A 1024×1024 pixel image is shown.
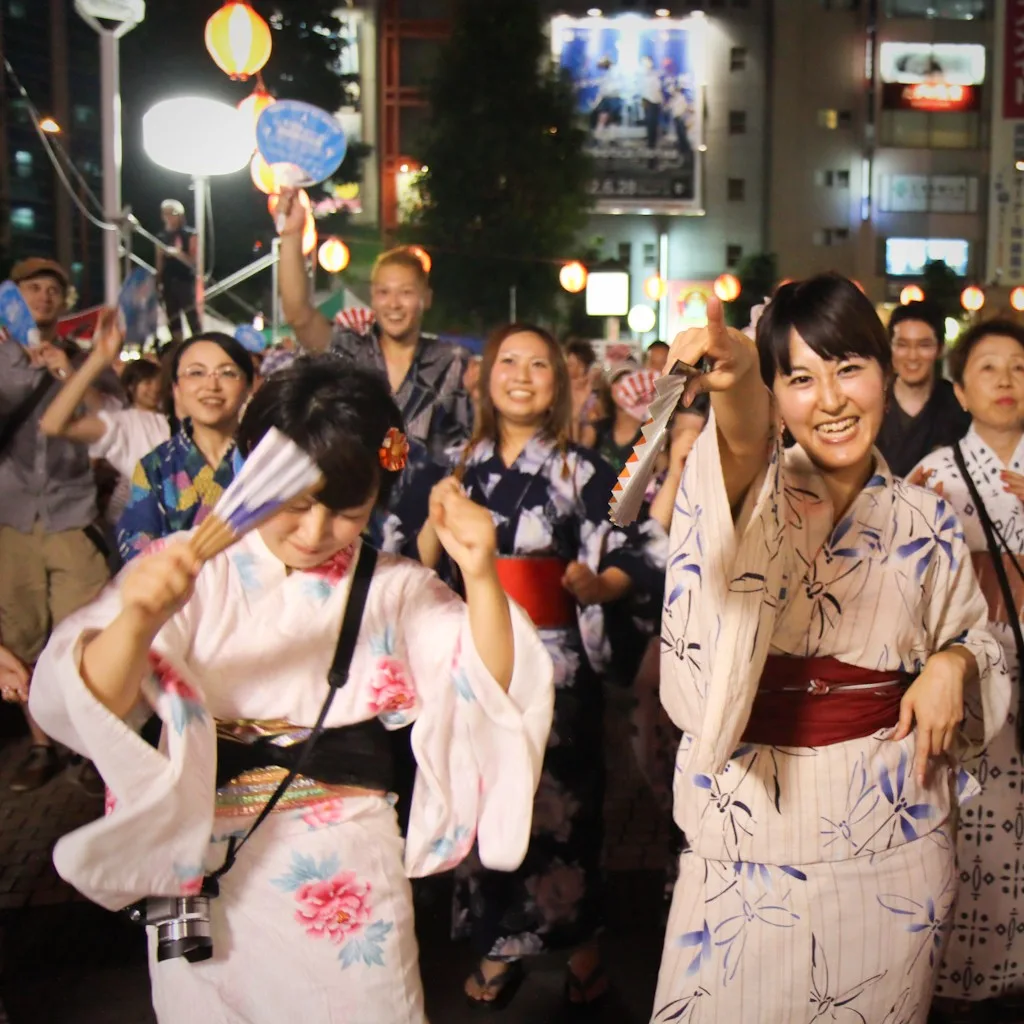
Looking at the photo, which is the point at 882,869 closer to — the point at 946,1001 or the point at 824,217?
the point at 946,1001

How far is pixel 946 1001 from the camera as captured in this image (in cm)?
339

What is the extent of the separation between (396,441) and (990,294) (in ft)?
110

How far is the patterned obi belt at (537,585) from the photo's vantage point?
350cm

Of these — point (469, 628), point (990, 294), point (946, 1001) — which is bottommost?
point (946, 1001)

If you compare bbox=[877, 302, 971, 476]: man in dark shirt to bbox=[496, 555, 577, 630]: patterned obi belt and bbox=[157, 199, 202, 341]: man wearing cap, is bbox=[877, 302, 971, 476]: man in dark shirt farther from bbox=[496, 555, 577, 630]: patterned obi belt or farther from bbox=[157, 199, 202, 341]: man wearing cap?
bbox=[157, 199, 202, 341]: man wearing cap

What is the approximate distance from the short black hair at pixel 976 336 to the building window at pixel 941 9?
37476 mm

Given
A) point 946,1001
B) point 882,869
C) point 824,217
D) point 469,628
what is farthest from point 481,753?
point 824,217

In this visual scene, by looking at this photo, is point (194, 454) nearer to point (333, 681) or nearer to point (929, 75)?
point (333, 681)

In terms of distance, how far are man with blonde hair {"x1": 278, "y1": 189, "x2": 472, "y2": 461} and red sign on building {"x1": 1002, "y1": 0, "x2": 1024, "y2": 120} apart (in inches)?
824

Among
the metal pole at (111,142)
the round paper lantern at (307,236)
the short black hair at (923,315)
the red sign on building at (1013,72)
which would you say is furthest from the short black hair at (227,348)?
the red sign on building at (1013,72)

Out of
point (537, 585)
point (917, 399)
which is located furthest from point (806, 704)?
point (917, 399)

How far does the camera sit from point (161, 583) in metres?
1.71

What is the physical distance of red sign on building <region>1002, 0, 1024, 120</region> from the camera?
22.1 metres

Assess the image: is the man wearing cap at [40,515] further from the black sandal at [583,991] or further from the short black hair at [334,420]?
the short black hair at [334,420]
